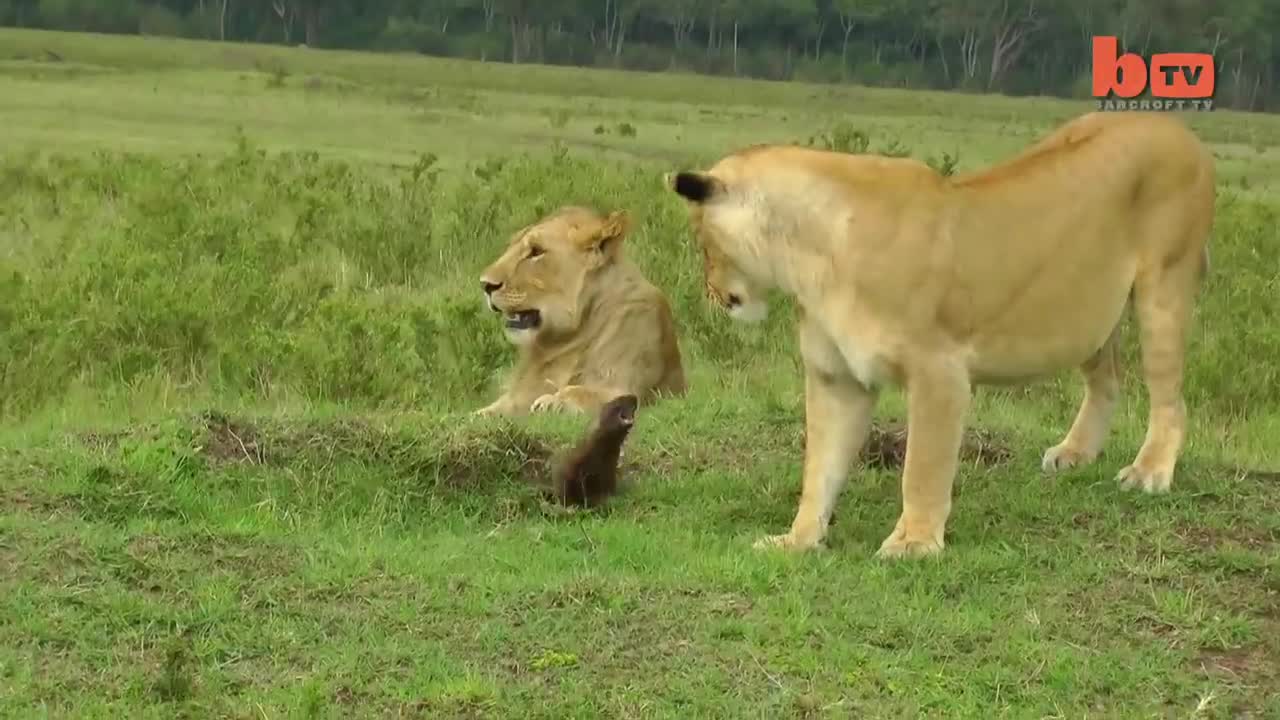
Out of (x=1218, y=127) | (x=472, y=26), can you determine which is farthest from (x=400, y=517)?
(x=472, y=26)

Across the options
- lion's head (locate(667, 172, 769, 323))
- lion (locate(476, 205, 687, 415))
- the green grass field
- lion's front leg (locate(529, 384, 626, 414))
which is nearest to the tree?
the green grass field

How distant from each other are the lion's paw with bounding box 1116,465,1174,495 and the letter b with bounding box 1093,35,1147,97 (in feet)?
160

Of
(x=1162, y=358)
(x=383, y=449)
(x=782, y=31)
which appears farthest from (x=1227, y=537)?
(x=782, y=31)

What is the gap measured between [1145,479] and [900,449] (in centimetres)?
100

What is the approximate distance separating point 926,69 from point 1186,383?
72.7 meters

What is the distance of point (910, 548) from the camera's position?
6051 mm

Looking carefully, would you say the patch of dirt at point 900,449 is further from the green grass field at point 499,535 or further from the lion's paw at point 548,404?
the lion's paw at point 548,404

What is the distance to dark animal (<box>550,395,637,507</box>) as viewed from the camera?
6727 millimetres

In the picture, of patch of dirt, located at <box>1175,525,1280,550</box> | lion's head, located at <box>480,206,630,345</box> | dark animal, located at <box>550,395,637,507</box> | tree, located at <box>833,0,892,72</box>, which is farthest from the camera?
tree, located at <box>833,0,892,72</box>

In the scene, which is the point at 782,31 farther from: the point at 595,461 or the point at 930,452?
the point at 930,452

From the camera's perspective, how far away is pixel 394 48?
79250 millimetres

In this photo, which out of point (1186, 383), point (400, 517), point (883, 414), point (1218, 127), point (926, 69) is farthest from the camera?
point (926, 69)

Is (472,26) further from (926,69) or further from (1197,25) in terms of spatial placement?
(1197,25)

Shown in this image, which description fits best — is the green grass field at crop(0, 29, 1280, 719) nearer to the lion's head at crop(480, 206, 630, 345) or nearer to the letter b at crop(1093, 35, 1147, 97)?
the lion's head at crop(480, 206, 630, 345)
